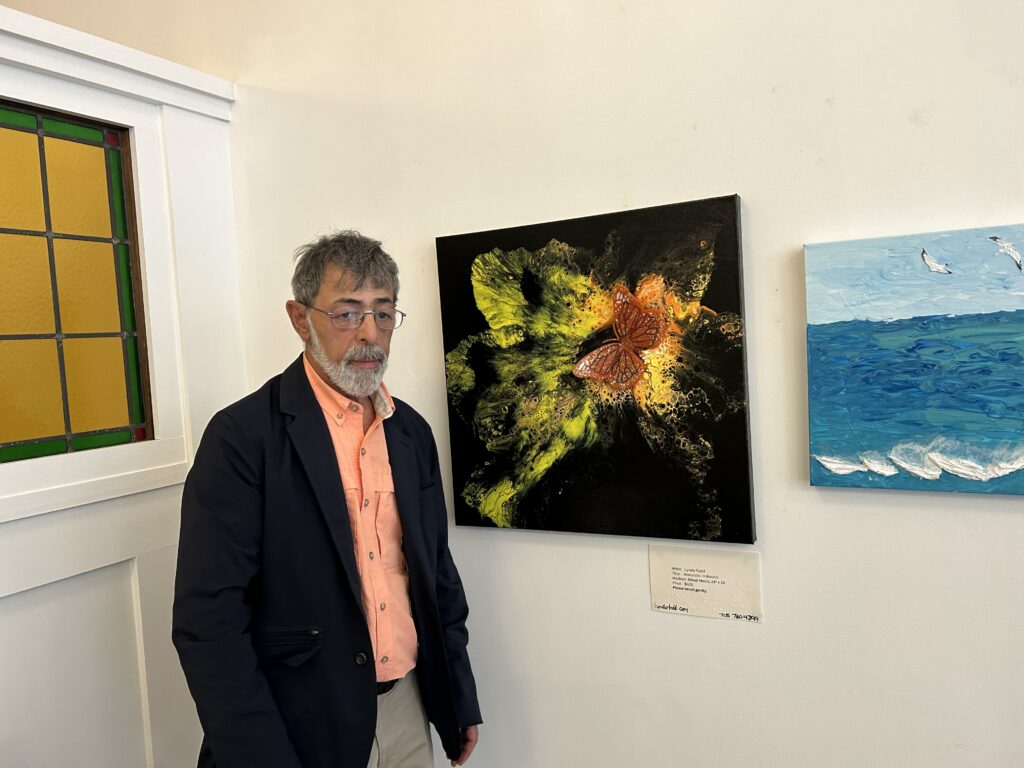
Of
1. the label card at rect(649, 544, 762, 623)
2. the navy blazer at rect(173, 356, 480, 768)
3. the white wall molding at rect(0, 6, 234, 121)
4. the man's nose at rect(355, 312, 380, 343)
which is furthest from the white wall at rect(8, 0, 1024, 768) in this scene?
the navy blazer at rect(173, 356, 480, 768)

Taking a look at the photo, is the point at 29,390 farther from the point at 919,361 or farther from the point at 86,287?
the point at 919,361

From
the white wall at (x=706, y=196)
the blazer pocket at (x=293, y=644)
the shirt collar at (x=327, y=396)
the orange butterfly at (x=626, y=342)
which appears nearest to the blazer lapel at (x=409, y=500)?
the shirt collar at (x=327, y=396)

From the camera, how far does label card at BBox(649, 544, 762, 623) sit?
154 cm

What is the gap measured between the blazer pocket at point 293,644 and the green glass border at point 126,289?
2.96 ft

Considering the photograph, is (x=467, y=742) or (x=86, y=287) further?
(x=86, y=287)

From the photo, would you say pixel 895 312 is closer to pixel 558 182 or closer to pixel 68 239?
pixel 558 182

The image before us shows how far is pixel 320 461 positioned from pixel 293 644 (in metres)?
0.33

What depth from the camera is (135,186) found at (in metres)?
1.83

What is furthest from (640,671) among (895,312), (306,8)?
(306,8)

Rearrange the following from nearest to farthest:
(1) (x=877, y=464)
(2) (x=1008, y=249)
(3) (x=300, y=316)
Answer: (2) (x=1008, y=249) → (1) (x=877, y=464) → (3) (x=300, y=316)

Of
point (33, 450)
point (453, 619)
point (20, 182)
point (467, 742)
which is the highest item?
point (20, 182)

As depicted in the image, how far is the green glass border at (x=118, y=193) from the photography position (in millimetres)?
1814

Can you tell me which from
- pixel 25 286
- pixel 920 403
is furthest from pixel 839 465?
pixel 25 286

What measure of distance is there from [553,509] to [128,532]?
99 cm
